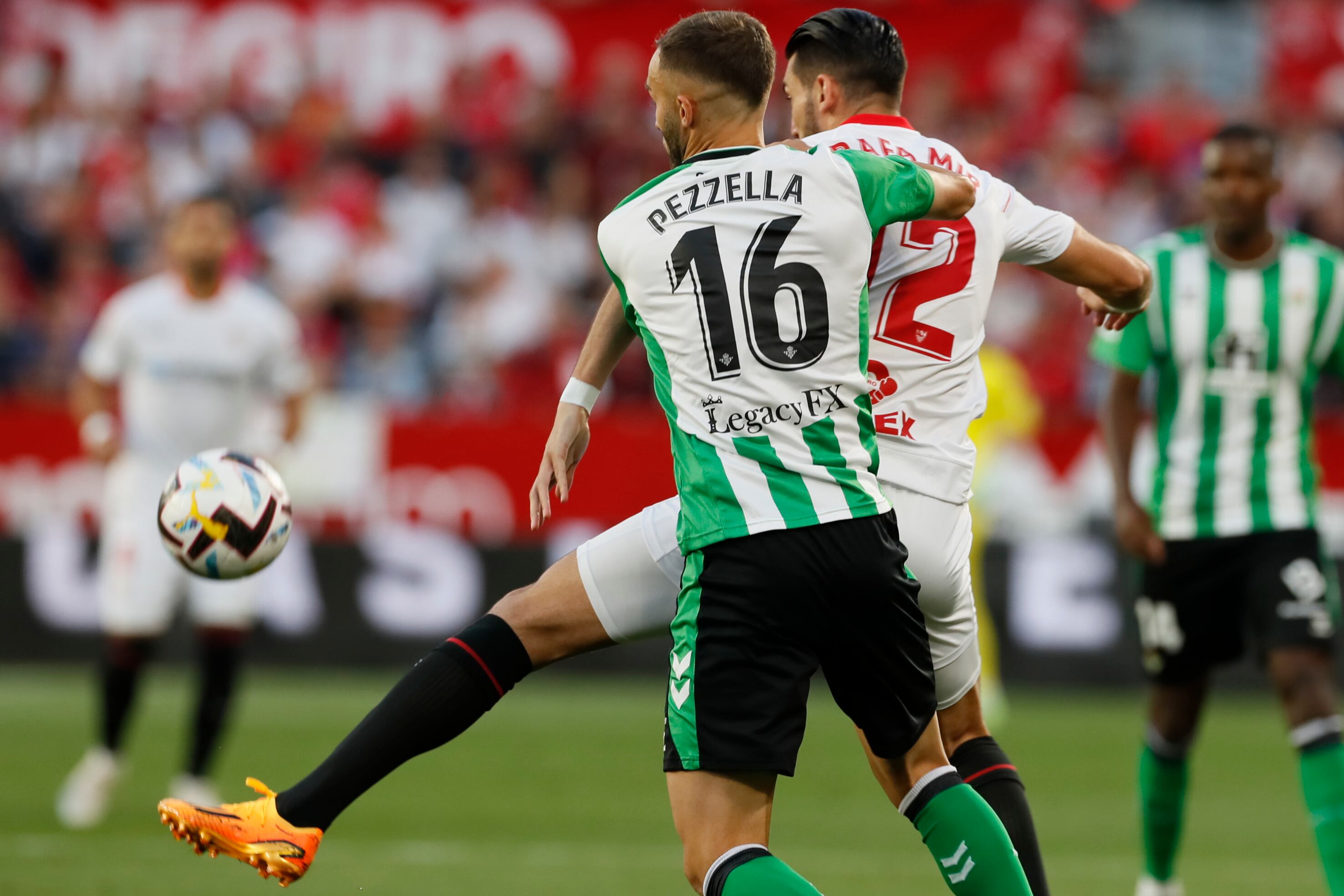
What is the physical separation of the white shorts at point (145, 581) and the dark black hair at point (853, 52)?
4.56 m

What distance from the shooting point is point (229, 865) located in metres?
6.92

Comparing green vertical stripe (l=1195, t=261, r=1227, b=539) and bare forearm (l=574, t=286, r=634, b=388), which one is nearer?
bare forearm (l=574, t=286, r=634, b=388)

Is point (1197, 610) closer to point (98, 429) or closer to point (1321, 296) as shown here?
point (1321, 296)

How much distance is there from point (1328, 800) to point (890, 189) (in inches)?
112

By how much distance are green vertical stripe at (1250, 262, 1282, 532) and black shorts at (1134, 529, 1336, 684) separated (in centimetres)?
7

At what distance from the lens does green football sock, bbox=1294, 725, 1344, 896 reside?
5.57 metres

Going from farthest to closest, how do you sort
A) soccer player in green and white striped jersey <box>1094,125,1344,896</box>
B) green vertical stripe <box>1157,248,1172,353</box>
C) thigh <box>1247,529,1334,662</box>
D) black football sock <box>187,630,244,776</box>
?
black football sock <box>187,630,244,776</box>
green vertical stripe <box>1157,248,1172,353</box>
soccer player in green and white striped jersey <box>1094,125,1344,896</box>
thigh <box>1247,529,1334,662</box>

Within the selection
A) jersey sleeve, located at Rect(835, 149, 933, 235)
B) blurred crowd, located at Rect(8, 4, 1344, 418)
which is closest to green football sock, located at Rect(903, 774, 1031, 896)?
jersey sleeve, located at Rect(835, 149, 933, 235)

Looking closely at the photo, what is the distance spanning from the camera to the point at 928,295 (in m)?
4.36

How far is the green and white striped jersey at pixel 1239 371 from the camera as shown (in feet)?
20.5

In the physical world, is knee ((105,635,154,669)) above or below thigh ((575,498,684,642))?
below

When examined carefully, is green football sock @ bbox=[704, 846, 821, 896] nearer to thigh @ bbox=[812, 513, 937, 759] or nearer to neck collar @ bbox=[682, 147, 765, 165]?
thigh @ bbox=[812, 513, 937, 759]

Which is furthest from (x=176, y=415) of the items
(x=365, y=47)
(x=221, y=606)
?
(x=365, y=47)

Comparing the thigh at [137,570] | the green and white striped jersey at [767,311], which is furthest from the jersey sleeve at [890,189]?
the thigh at [137,570]
